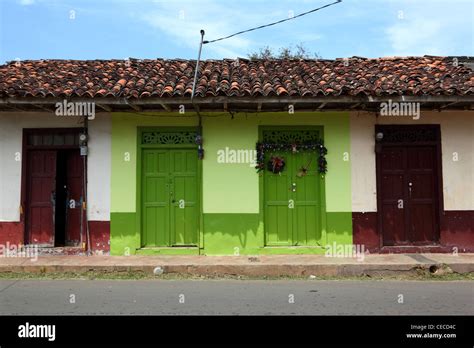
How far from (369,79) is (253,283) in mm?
5251

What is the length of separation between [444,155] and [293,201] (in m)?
3.51

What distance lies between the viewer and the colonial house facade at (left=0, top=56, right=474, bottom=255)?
9625 millimetres

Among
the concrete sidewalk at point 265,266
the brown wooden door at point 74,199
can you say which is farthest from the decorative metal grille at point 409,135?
the brown wooden door at point 74,199

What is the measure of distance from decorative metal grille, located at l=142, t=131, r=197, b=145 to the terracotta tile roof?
1109 millimetres

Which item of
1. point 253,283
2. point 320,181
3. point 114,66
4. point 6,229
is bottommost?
point 253,283

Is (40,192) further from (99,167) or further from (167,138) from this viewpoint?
(167,138)

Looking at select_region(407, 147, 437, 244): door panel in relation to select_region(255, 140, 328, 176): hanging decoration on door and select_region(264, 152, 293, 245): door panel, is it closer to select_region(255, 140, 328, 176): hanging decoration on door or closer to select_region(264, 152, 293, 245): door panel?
select_region(255, 140, 328, 176): hanging decoration on door

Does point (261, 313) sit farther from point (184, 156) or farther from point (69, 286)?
point (184, 156)

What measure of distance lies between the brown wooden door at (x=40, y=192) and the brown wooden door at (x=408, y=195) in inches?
293

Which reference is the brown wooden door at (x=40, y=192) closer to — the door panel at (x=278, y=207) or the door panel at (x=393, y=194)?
the door panel at (x=278, y=207)

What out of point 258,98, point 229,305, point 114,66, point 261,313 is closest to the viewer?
point 261,313
